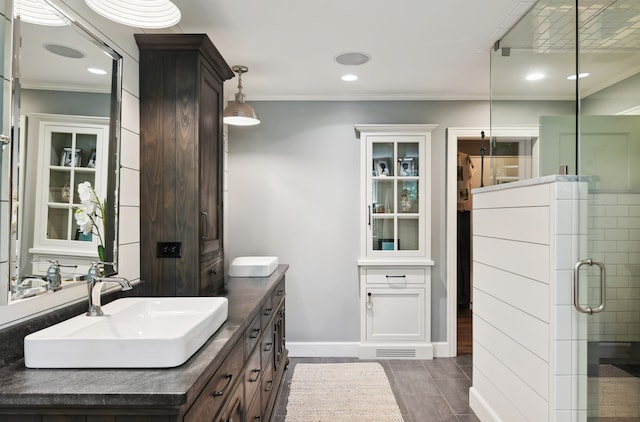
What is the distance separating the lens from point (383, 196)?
142 inches

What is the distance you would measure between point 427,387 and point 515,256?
1529 mm

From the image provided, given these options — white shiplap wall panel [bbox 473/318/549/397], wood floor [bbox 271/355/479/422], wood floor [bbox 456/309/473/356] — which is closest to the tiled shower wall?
white shiplap wall panel [bbox 473/318/549/397]

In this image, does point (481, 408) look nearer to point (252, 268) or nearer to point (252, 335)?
point (252, 335)

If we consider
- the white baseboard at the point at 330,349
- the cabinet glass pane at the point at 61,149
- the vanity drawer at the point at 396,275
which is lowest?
the white baseboard at the point at 330,349

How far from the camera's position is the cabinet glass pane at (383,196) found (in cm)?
361

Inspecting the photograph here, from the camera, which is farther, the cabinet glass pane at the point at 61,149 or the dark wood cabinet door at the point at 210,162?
the dark wood cabinet door at the point at 210,162

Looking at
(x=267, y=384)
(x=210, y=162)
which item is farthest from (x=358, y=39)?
(x=267, y=384)

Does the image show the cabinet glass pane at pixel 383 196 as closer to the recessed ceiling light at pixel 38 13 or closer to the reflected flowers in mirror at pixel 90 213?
the reflected flowers in mirror at pixel 90 213

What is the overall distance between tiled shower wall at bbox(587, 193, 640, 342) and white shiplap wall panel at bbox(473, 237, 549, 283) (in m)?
0.19

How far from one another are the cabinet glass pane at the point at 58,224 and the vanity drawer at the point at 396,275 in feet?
8.37

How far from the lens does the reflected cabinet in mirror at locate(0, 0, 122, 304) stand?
49.4 inches

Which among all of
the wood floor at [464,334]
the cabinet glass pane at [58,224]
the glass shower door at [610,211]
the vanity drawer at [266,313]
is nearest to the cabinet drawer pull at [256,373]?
the vanity drawer at [266,313]

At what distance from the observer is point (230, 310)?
5.85 ft

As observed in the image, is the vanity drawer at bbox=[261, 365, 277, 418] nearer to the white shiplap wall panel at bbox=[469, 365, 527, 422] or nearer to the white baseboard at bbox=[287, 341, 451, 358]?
the white baseboard at bbox=[287, 341, 451, 358]
